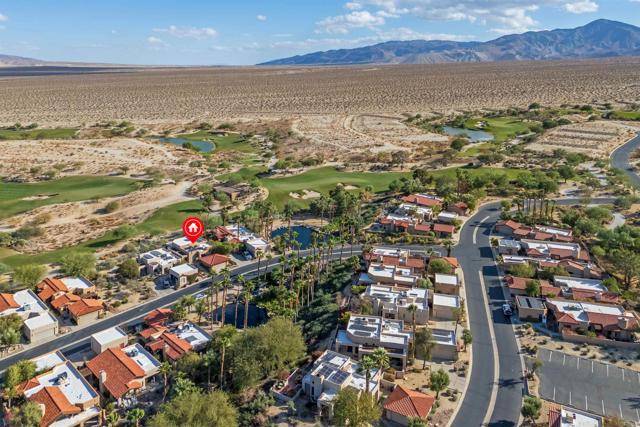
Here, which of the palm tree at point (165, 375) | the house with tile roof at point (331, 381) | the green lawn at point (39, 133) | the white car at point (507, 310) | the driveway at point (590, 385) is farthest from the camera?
the green lawn at point (39, 133)

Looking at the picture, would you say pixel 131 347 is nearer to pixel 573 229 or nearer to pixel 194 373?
pixel 194 373

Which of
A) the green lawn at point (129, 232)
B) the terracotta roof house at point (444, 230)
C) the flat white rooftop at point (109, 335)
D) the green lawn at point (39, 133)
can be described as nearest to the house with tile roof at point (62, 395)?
the flat white rooftop at point (109, 335)

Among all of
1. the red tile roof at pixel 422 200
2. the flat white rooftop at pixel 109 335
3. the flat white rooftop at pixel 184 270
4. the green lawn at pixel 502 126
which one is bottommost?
the flat white rooftop at pixel 109 335

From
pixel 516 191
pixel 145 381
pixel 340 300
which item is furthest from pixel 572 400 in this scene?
pixel 516 191

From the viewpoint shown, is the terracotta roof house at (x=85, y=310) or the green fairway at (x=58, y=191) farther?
the green fairway at (x=58, y=191)

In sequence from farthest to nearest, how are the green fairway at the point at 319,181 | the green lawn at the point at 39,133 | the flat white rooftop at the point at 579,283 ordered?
the green lawn at the point at 39,133, the green fairway at the point at 319,181, the flat white rooftop at the point at 579,283

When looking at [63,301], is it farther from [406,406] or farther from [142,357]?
[406,406]

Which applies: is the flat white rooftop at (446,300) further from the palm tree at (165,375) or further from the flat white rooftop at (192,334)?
the palm tree at (165,375)
